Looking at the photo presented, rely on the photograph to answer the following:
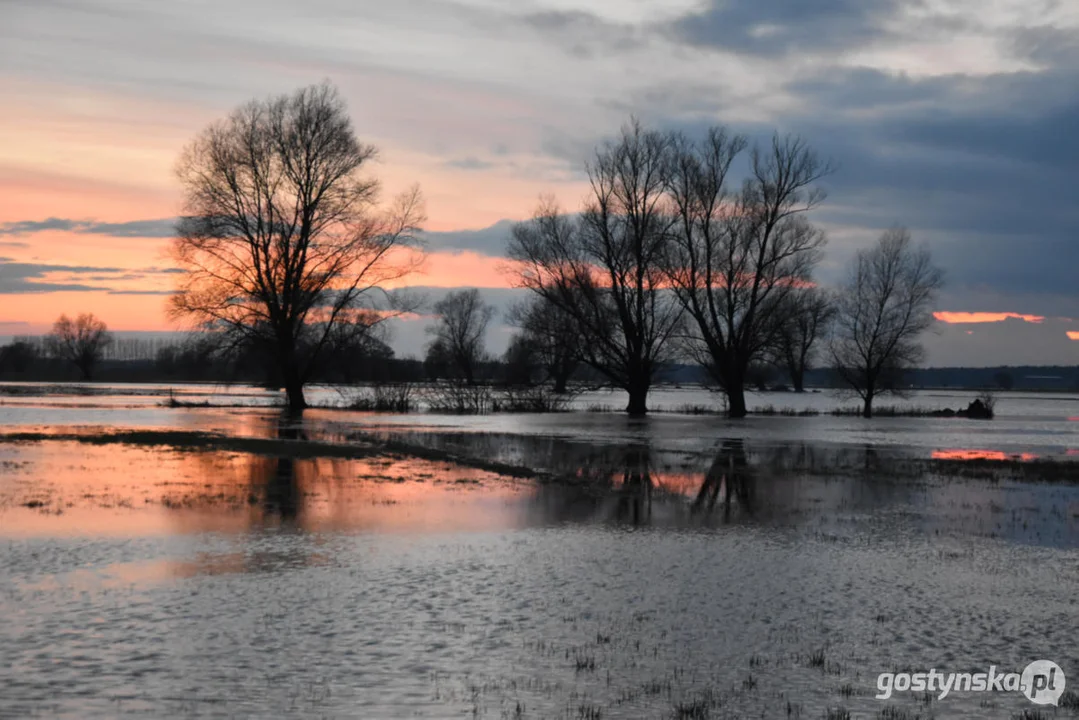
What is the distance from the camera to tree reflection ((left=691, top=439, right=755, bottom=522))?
58.6 feet

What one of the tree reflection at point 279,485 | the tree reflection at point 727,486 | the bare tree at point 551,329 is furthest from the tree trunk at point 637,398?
the tree reflection at point 279,485

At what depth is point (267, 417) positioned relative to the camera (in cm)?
4600

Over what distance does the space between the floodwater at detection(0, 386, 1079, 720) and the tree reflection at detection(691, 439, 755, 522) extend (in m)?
0.14

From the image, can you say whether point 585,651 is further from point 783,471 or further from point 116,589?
point 783,471

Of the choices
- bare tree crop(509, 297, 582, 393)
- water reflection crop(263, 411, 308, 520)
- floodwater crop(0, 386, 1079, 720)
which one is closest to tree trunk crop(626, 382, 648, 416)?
bare tree crop(509, 297, 582, 393)

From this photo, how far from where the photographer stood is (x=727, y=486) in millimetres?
21203

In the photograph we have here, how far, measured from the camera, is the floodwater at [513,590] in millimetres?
7270

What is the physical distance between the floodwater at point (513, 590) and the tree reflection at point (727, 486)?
0.45 feet

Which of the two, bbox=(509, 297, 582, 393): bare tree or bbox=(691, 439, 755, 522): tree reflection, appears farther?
bbox=(509, 297, 582, 393): bare tree

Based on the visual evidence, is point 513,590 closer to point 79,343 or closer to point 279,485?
point 279,485

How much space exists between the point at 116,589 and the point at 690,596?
242 inches

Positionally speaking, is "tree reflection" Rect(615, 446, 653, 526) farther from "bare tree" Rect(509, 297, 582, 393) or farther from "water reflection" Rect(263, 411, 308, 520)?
"bare tree" Rect(509, 297, 582, 393)

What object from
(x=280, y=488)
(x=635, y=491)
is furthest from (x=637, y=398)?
(x=280, y=488)

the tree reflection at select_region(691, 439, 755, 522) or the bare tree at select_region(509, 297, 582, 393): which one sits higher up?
the bare tree at select_region(509, 297, 582, 393)
